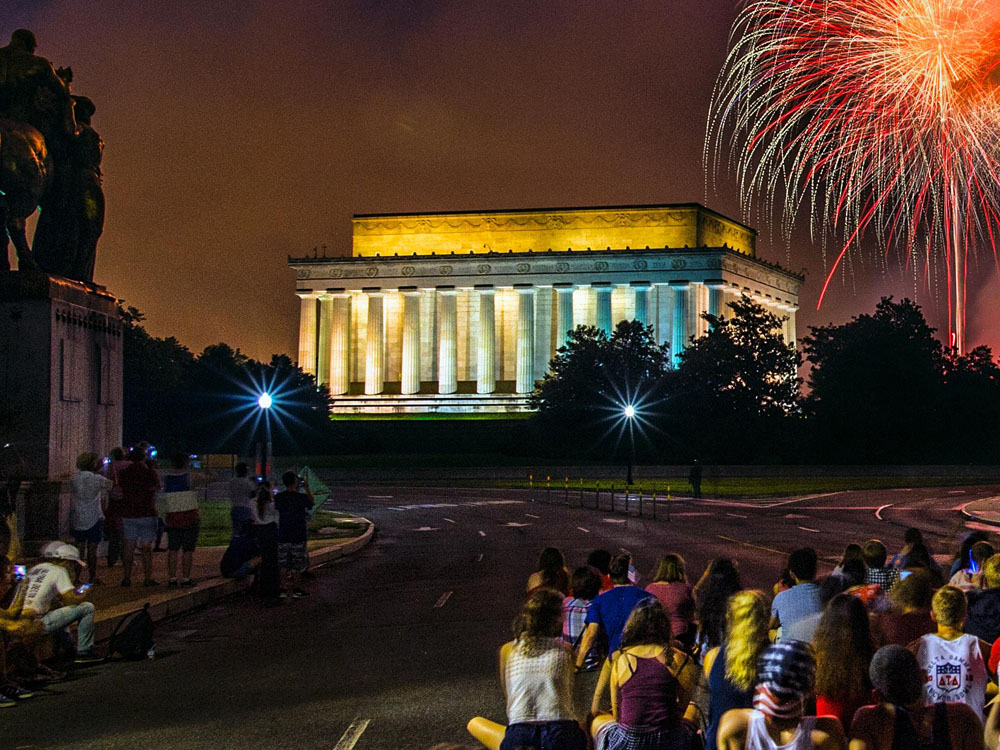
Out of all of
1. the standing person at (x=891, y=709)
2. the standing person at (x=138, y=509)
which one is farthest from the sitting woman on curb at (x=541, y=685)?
the standing person at (x=138, y=509)

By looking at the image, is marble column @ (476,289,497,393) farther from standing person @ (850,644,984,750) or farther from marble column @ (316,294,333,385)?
standing person @ (850,644,984,750)

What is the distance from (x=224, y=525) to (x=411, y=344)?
9033 centimetres

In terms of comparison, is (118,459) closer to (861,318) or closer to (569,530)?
(569,530)

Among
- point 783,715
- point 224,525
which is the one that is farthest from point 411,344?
point 783,715

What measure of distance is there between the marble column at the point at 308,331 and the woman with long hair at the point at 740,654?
392 ft

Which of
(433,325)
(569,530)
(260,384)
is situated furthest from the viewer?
(433,325)

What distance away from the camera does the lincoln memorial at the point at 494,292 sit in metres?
116

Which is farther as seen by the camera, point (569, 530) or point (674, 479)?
point (674, 479)

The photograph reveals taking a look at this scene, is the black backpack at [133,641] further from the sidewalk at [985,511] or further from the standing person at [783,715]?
the sidewalk at [985,511]

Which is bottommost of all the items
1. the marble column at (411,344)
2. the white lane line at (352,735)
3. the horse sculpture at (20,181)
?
the white lane line at (352,735)

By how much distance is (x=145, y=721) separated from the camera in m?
9.83

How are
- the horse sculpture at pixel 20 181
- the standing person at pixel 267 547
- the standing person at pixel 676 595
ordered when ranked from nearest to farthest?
the standing person at pixel 676 595
the standing person at pixel 267 547
the horse sculpture at pixel 20 181

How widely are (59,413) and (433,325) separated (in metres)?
103

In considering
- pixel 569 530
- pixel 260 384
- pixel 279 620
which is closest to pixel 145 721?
pixel 279 620
